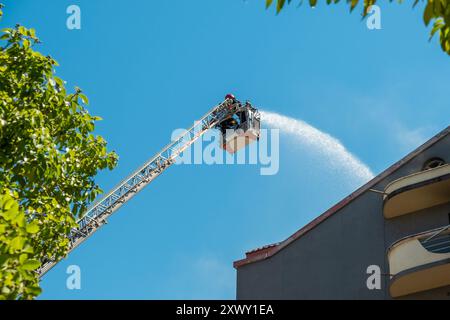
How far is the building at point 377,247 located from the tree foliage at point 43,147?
1175 cm

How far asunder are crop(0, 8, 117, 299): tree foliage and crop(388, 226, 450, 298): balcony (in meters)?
11.4

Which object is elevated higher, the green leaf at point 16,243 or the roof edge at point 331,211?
the roof edge at point 331,211

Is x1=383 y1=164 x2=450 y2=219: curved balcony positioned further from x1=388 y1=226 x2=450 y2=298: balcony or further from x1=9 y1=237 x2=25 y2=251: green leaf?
x1=9 y1=237 x2=25 y2=251: green leaf

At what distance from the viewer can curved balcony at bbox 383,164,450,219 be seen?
84.4ft

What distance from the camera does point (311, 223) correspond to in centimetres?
2962

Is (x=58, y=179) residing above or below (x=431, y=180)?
below

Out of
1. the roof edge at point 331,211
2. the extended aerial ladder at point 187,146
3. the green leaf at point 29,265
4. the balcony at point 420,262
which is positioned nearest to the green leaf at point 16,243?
the green leaf at point 29,265

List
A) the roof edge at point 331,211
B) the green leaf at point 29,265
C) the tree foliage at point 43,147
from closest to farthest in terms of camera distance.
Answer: the green leaf at point 29,265, the tree foliage at point 43,147, the roof edge at point 331,211

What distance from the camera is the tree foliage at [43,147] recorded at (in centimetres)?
1427

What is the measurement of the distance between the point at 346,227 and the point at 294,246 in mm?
2423

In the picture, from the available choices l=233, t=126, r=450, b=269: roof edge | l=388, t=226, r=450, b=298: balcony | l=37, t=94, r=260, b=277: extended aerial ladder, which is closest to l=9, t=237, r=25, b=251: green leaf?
l=388, t=226, r=450, b=298: balcony

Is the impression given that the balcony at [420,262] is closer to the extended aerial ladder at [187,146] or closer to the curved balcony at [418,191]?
the curved balcony at [418,191]
